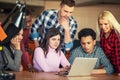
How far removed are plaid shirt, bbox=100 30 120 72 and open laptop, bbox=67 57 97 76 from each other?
37 centimetres

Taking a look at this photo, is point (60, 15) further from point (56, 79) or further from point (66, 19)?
point (56, 79)

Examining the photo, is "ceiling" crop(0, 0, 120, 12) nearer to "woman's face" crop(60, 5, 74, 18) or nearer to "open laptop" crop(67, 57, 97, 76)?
"woman's face" crop(60, 5, 74, 18)

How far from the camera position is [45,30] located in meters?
2.92

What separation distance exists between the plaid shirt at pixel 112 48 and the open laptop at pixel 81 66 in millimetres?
374

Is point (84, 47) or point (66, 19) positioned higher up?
point (66, 19)

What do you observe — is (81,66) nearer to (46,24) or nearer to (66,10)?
(66,10)

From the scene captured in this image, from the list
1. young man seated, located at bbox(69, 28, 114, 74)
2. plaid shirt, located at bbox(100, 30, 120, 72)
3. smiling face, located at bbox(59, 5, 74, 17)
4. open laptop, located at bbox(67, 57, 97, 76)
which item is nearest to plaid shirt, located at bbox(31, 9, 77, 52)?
smiling face, located at bbox(59, 5, 74, 17)

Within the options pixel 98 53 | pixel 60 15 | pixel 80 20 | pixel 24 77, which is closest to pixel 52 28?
pixel 60 15

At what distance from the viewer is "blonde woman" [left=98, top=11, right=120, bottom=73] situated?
262 centimetres

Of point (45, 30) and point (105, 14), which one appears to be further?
point (45, 30)

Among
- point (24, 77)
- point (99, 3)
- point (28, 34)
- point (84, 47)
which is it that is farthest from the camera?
point (99, 3)

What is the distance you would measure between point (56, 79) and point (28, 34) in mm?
1303

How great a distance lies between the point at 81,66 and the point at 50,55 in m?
0.45

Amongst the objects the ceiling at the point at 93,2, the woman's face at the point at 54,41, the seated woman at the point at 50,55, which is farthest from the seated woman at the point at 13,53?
the ceiling at the point at 93,2
